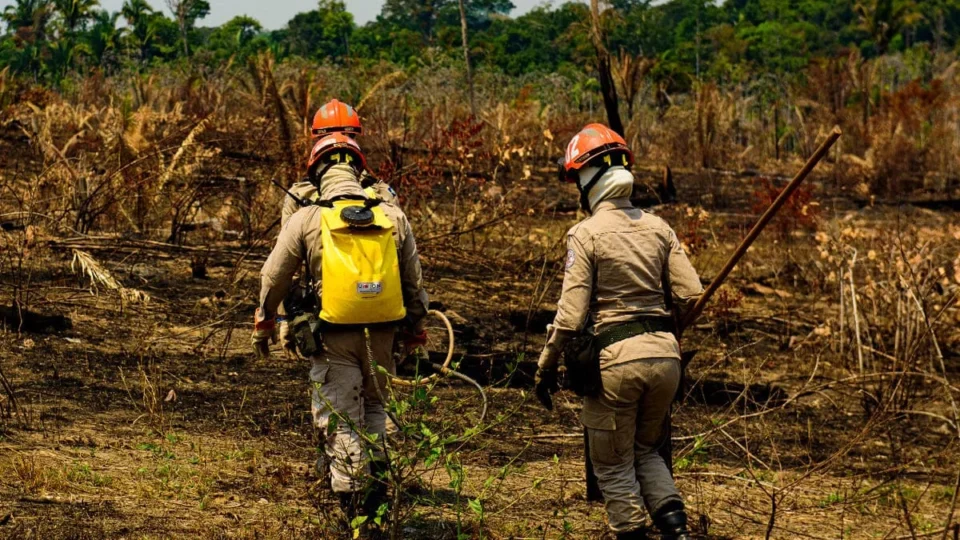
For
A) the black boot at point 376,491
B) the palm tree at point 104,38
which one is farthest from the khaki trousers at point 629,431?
the palm tree at point 104,38

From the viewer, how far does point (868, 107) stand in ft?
83.8

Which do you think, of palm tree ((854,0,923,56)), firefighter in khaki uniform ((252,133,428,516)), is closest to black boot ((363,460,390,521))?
firefighter in khaki uniform ((252,133,428,516))

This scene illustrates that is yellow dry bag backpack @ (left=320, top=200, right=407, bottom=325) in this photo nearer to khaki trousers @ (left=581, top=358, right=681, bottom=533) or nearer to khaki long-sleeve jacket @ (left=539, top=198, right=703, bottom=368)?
khaki long-sleeve jacket @ (left=539, top=198, right=703, bottom=368)

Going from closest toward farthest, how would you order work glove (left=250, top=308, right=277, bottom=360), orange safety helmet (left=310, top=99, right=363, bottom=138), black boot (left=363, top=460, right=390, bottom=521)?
black boot (left=363, top=460, right=390, bottom=521)
work glove (left=250, top=308, right=277, bottom=360)
orange safety helmet (left=310, top=99, right=363, bottom=138)

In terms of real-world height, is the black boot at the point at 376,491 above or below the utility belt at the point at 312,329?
below

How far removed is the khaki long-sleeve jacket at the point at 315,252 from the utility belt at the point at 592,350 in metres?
0.75

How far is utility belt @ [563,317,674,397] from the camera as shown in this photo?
4.94m

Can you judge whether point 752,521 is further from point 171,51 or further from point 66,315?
point 171,51

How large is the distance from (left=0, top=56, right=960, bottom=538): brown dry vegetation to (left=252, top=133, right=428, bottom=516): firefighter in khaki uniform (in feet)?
0.78

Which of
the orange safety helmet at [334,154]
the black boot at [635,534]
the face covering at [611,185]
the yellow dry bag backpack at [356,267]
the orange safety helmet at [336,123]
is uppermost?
the orange safety helmet at [336,123]

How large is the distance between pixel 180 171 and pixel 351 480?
7342mm

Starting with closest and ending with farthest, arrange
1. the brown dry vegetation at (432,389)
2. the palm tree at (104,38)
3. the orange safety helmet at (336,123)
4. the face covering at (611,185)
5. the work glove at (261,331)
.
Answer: the face covering at (611,185) → the work glove at (261,331) → the brown dry vegetation at (432,389) → the orange safety helmet at (336,123) → the palm tree at (104,38)

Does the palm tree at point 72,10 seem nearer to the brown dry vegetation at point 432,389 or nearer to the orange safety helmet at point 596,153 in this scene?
the brown dry vegetation at point 432,389

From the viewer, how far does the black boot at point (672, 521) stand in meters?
4.89
